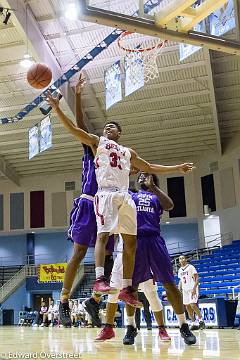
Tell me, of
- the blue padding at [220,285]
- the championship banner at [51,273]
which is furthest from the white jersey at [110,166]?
the championship banner at [51,273]

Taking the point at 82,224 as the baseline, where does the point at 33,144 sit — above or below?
above

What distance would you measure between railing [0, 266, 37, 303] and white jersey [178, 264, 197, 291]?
50.2 feet

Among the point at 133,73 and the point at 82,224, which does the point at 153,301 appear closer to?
the point at 82,224

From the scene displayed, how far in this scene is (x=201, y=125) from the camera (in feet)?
68.4

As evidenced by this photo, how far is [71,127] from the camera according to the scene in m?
4.19

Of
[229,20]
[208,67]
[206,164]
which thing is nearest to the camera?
[229,20]

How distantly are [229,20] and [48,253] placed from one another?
2282 centimetres

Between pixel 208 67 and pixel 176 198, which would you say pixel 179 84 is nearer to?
pixel 208 67

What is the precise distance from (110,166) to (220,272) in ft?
43.6

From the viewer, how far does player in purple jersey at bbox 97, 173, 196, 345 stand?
473 cm

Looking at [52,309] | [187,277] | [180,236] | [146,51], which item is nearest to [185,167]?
[187,277]

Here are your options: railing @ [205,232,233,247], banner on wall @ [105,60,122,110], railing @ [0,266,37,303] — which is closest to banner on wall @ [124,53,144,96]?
banner on wall @ [105,60,122,110]

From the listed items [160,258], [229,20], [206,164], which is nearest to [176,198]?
[206,164]

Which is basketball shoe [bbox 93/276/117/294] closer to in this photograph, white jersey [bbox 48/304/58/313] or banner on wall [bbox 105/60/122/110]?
banner on wall [bbox 105/60/122/110]
